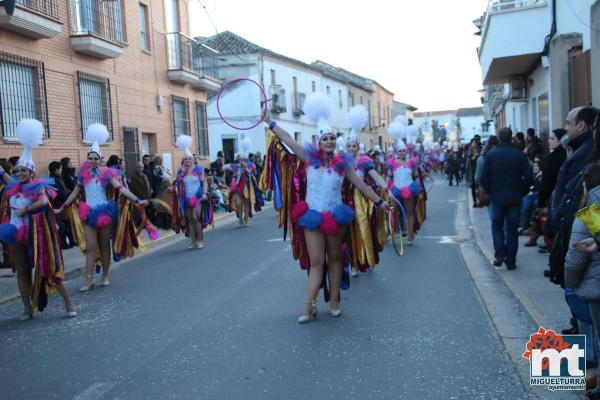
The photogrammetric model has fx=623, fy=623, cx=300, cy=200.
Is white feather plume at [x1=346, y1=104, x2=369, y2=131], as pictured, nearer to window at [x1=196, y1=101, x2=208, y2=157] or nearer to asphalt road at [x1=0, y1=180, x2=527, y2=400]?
asphalt road at [x1=0, y1=180, x2=527, y2=400]

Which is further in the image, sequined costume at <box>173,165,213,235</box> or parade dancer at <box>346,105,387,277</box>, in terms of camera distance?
sequined costume at <box>173,165,213,235</box>

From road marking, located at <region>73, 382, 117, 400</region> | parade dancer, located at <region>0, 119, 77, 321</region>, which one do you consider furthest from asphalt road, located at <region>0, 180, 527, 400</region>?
parade dancer, located at <region>0, 119, 77, 321</region>

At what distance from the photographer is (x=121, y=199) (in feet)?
29.7

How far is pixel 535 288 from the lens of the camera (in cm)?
697

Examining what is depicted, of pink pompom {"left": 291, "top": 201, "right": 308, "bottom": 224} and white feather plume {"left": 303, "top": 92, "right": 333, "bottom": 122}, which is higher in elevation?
white feather plume {"left": 303, "top": 92, "right": 333, "bottom": 122}

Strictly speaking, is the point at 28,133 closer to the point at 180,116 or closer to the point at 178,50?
the point at 178,50

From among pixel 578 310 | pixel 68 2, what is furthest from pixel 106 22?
pixel 578 310

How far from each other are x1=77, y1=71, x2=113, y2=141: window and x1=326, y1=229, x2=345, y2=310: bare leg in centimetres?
1049

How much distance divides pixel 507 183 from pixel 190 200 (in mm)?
6019

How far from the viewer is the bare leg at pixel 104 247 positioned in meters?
8.30

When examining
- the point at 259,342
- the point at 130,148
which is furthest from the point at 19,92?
the point at 259,342

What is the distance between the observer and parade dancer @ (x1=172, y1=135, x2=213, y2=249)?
462 inches

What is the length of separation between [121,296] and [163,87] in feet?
44.1

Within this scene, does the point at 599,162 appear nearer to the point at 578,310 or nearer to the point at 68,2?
the point at 578,310
